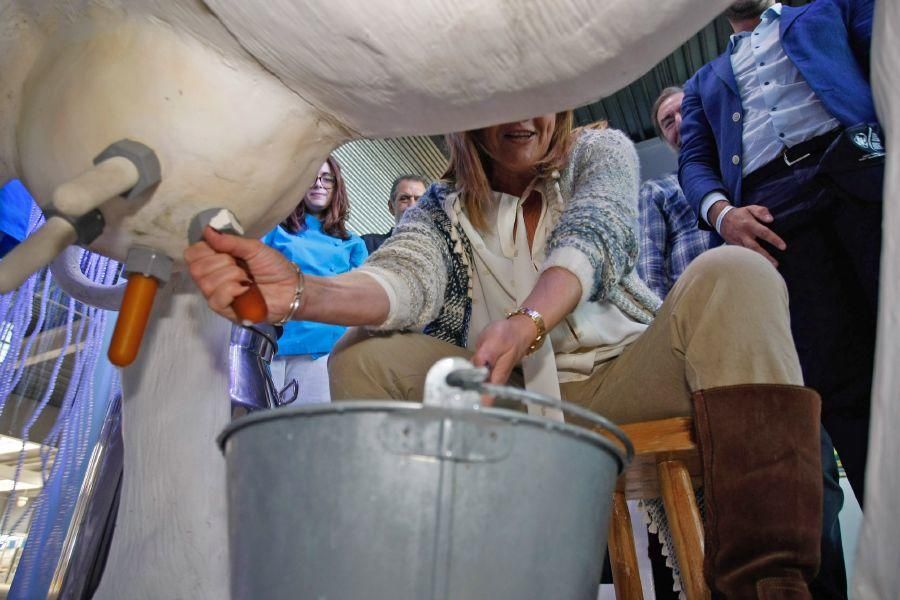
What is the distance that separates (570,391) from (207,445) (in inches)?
15.1

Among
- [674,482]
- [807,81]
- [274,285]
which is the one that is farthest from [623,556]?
[807,81]

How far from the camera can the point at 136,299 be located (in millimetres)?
480

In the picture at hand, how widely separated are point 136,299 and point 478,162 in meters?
0.50

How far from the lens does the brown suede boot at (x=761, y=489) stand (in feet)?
1.78

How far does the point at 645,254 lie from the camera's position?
1.66 meters

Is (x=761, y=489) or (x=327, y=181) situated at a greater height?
(x=327, y=181)

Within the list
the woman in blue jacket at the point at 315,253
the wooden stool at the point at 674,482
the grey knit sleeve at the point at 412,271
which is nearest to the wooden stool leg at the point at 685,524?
the wooden stool at the point at 674,482

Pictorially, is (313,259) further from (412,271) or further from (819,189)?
(819,189)

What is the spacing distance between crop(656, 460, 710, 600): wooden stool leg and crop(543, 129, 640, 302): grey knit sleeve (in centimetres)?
19

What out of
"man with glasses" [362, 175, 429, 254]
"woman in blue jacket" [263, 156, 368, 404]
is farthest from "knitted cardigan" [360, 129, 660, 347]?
"man with glasses" [362, 175, 429, 254]

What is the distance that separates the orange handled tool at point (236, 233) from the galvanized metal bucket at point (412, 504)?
160 mm

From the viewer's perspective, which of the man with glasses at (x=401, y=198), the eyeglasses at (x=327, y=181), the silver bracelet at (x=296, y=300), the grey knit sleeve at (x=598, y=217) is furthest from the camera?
the man with glasses at (x=401, y=198)

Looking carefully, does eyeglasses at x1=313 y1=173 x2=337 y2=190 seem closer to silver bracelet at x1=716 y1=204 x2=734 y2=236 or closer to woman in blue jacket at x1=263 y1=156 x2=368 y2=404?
woman in blue jacket at x1=263 y1=156 x2=368 y2=404

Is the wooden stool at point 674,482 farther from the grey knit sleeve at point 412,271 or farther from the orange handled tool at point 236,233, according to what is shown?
the orange handled tool at point 236,233
